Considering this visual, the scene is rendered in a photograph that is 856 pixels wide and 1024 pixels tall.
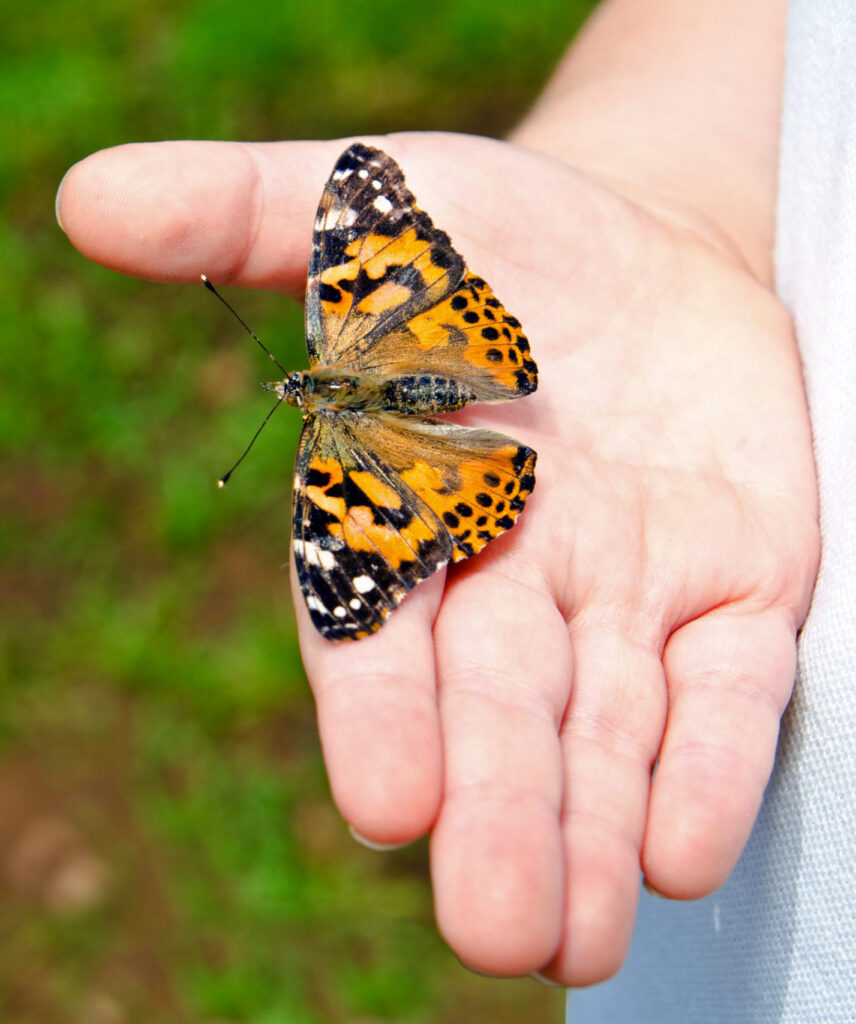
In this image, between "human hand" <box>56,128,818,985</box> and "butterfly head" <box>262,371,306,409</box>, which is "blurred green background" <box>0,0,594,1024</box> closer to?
"butterfly head" <box>262,371,306,409</box>

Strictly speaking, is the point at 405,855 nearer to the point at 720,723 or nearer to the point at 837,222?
the point at 720,723

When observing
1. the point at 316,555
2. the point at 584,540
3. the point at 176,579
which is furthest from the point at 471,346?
the point at 176,579

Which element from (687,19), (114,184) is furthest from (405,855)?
(687,19)

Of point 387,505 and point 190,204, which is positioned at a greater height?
point 190,204

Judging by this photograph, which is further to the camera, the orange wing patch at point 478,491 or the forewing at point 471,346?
the forewing at point 471,346

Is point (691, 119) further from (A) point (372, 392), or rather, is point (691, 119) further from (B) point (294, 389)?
(B) point (294, 389)

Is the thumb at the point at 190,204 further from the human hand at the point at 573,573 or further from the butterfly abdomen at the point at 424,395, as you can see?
the butterfly abdomen at the point at 424,395

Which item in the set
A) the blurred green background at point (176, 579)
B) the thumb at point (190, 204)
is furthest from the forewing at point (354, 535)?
the blurred green background at point (176, 579)
